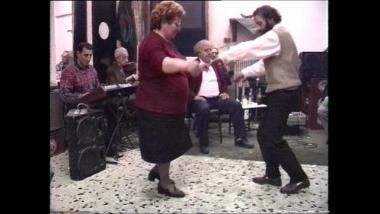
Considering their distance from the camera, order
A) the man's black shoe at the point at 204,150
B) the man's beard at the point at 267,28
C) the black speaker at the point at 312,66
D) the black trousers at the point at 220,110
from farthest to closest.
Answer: the man's black shoe at the point at 204,150 < the black trousers at the point at 220,110 < the man's beard at the point at 267,28 < the black speaker at the point at 312,66

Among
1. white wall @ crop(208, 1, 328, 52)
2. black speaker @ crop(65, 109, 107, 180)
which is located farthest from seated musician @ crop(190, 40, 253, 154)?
black speaker @ crop(65, 109, 107, 180)

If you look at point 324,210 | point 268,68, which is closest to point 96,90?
point 268,68

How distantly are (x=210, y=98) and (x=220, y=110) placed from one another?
0.24 feet

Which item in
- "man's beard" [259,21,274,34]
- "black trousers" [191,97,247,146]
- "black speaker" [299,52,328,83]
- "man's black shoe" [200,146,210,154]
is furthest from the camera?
"man's black shoe" [200,146,210,154]

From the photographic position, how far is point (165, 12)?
5.32 feet

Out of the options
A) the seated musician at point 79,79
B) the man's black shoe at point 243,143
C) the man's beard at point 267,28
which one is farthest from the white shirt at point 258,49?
the seated musician at point 79,79

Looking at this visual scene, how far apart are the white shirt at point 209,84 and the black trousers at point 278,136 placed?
9.4 inches

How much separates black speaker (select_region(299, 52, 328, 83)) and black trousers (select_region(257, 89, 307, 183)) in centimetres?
9

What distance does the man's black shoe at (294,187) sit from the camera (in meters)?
1.73

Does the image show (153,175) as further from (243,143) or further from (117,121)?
(243,143)

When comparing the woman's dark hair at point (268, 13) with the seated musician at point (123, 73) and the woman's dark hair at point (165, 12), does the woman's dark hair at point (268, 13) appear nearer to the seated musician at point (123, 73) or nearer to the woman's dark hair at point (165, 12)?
the woman's dark hair at point (165, 12)

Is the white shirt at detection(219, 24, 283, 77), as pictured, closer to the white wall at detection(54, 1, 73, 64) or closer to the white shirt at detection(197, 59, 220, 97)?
the white shirt at detection(197, 59, 220, 97)

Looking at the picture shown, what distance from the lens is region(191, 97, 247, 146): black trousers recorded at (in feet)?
5.86
